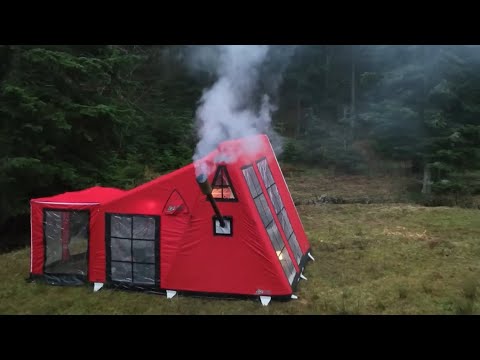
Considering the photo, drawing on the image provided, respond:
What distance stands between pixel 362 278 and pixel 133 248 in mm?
3849

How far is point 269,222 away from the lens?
23.0 feet

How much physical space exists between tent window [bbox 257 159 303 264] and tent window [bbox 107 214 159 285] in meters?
2.13

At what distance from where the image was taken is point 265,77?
19.5 meters

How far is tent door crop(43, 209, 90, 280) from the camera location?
23.9 ft

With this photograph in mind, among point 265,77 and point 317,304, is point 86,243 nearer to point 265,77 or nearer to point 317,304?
point 317,304

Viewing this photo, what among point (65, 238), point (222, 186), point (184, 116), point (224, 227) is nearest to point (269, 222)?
point (224, 227)

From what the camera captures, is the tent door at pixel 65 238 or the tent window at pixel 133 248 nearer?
the tent window at pixel 133 248

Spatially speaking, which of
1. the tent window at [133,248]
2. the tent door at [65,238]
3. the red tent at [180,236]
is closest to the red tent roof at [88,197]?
the red tent at [180,236]

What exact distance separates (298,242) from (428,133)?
28.3ft

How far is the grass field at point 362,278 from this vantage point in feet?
20.8

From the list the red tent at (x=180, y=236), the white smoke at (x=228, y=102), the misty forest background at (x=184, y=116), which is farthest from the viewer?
the misty forest background at (x=184, y=116)

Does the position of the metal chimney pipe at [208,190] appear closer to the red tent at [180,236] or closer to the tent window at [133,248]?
the red tent at [180,236]

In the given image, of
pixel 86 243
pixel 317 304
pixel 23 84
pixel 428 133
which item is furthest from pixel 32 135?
pixel 428 133

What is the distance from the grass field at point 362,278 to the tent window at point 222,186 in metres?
1.52
